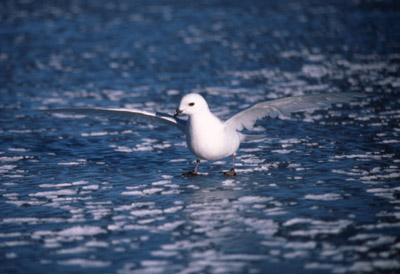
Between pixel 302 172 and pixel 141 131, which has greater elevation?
pixel 141 131

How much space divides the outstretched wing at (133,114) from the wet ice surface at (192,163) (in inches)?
30.1

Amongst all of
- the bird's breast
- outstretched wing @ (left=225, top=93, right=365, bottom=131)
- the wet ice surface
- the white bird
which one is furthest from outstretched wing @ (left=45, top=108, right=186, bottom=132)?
outstretched wing @ (left=225, top=93, right=365, bottom=131)

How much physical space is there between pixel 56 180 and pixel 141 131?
3.37 meters

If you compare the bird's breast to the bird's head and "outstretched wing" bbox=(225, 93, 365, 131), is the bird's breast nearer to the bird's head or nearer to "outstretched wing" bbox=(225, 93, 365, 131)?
the bird's head

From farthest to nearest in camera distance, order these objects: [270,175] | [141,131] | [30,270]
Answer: [141,131] → [270,175] → [30,270]

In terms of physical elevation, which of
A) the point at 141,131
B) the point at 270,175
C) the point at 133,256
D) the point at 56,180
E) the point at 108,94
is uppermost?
the point at 108,94

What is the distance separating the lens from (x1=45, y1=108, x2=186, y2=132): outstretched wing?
9742 millimetres

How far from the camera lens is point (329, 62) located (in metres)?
18.5

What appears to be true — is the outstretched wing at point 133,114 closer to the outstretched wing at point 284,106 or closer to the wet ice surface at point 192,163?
the wet ice surface at point 192,163

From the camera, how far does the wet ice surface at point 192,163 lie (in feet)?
21.5

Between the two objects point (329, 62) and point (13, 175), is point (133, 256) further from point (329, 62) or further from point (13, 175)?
point (329, 62)

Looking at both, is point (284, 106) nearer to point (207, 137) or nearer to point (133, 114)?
point (207, 137)

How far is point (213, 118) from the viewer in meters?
8.95

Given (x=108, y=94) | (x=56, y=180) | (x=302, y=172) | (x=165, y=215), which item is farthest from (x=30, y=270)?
(x=108, y=94)
